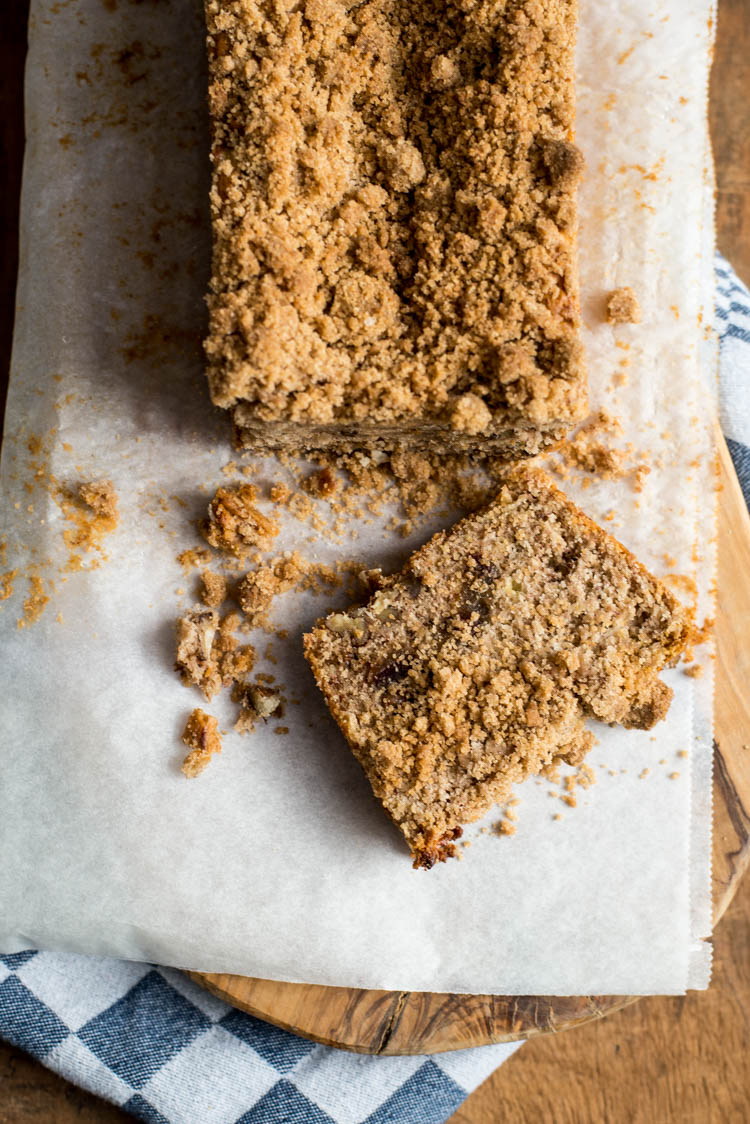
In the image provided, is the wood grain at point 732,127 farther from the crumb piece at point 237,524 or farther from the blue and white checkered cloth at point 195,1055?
the crumb piece at point 237,524

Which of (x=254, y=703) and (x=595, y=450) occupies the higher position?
(x=595, y=450)

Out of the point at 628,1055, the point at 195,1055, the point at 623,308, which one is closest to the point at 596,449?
the point at 623,308

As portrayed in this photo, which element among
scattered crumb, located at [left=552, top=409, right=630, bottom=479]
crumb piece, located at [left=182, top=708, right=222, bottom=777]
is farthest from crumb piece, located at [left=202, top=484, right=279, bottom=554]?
scattered crumb, located at [left=552, top=409, right=630, bottom=479]

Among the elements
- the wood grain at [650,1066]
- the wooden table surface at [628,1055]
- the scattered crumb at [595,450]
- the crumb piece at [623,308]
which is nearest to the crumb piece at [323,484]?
the scattered crumb at [595,450]

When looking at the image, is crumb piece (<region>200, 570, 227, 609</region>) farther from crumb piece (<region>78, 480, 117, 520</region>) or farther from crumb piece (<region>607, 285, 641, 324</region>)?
crumb piece (<region>607, 285, 641, 324</region>)

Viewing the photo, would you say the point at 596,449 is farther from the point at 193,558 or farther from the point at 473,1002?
the point at 473,1002

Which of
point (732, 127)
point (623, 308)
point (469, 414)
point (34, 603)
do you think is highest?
point (732, 127)
